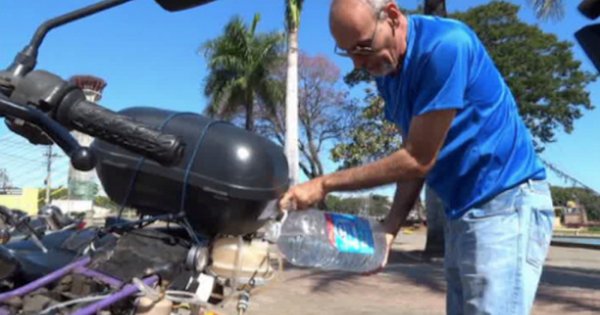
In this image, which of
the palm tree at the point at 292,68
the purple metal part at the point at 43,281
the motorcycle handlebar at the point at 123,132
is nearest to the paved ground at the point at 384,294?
the purple metal part at the point at 43,281

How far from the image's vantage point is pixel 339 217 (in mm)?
2506

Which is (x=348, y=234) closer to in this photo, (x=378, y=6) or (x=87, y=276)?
(x=378, y=6)

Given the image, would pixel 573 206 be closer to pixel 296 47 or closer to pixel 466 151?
pixel 296 47

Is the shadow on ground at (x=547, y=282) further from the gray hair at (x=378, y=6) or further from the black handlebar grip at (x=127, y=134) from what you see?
the black handlebar grip at (x=127, y=134)

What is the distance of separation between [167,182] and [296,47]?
14.8 m

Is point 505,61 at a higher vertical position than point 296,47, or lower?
higher

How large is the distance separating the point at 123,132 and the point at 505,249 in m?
1.44

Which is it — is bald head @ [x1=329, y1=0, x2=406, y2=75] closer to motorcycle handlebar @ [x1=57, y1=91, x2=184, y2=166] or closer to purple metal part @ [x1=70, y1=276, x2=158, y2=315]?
motorcycle handlebar @ [x1=57, y1=91, x2=184, y2=166]

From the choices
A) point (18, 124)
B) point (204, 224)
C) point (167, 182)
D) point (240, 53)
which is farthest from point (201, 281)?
point (240, 53)

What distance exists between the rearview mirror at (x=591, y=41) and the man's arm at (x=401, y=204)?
0.86 meters

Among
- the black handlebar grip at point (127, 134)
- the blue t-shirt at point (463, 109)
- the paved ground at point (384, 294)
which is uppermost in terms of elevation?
the blue t-shirt at point (463, 109)

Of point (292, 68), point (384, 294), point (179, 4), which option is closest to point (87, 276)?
point (179, 4)

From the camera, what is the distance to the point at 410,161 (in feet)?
6.69

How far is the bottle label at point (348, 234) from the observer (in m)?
2.44
